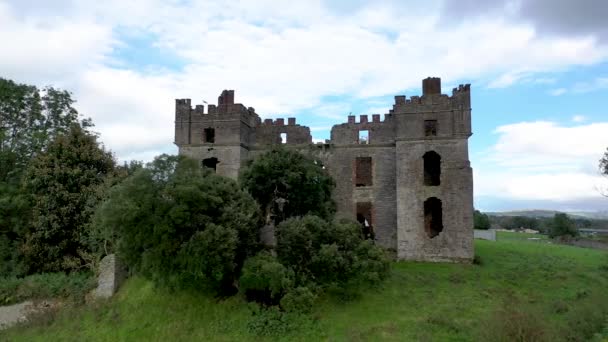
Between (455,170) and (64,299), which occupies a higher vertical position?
(455,170)

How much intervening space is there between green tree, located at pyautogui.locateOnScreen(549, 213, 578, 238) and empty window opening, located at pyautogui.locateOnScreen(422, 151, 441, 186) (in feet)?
135

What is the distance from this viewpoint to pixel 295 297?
58.5ft

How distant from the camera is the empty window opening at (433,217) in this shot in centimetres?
2977

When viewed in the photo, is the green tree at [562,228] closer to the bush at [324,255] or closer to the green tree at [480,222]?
the green tree at [480,222]

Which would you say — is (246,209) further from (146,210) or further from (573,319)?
(573,319)

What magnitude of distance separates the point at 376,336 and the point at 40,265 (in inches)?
751

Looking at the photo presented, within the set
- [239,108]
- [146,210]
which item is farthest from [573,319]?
[239,108]

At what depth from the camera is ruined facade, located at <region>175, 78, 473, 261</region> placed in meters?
27.8

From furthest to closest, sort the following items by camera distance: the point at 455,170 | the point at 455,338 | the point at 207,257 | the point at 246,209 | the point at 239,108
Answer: the point at 239,108
the point at 455,170
the point at 246,209
the point at 207,257
the point at 455,338

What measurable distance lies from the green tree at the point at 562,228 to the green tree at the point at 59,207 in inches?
2387

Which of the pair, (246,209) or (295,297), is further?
(246,209)

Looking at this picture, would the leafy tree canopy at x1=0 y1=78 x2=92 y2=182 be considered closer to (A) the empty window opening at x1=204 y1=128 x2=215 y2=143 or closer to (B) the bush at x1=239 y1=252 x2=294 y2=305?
(A) the empty window opening at x1=204 y1=128 x2=215 y2=143

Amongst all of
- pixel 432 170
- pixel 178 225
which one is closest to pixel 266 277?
pixel 178 225

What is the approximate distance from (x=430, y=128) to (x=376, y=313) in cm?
1431
